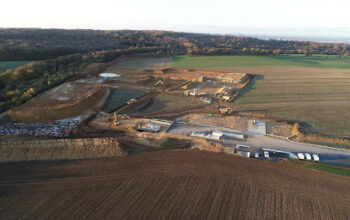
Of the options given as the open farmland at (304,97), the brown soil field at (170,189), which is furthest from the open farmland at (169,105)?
the brown soil field at (170,189)

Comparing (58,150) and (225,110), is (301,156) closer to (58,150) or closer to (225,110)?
(225,110)

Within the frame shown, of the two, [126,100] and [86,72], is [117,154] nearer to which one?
[126,100]

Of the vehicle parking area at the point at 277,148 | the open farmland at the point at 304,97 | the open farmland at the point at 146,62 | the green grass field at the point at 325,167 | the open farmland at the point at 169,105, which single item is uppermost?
the open farmland at the point at 146,62

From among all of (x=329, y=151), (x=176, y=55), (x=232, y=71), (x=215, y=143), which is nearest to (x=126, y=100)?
(x=215, y=143)

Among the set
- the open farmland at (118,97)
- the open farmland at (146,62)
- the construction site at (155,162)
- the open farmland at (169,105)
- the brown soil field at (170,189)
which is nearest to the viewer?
the brown soil field at (170,189)

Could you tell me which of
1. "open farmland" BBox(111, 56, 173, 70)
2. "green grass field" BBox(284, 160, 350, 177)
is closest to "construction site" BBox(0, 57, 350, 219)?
"green grass field" BBox(284, 160, 350, 177)

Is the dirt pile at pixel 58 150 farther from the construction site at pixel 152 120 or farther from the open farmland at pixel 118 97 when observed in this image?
the open farmland at pixel 118 97

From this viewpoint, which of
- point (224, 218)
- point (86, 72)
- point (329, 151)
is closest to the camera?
point (224, 218)
